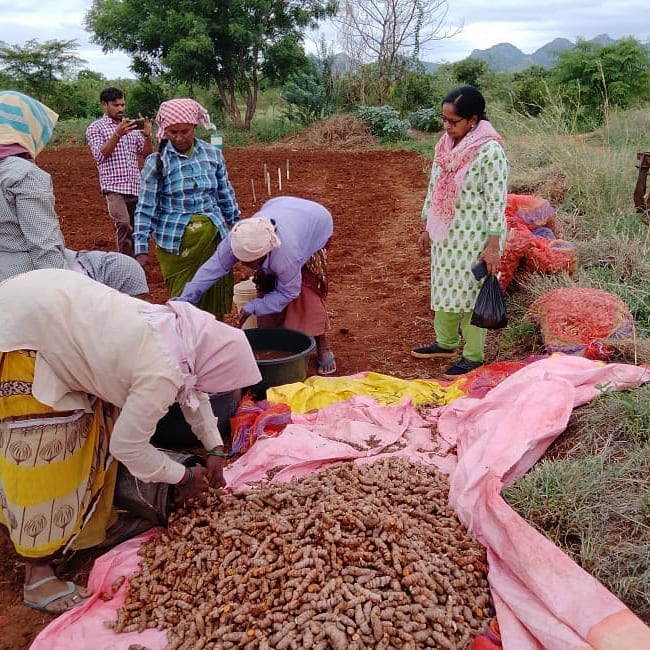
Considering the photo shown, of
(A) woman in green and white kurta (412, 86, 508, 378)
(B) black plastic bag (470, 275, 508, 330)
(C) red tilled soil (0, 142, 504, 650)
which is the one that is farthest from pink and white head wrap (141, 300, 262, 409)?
(A) woman in green and white kurta (412, 86, 508, 378)

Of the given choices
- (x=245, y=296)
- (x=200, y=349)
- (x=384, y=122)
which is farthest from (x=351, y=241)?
(x=384, y=122)

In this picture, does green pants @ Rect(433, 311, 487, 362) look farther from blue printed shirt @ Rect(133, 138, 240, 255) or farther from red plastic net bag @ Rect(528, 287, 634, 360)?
blue printed shirt @ Rect(133, 138, 240, 255)

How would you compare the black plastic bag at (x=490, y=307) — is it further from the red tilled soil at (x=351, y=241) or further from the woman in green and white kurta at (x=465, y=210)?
the red tilled soil at (x=351, y=241)

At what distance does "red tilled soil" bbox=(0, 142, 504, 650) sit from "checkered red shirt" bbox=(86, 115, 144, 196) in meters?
1.06

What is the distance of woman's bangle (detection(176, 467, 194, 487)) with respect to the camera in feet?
8.02

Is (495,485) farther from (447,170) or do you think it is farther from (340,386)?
(447,170)

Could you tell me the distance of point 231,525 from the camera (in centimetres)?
250

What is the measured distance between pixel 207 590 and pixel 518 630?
1.06 metres

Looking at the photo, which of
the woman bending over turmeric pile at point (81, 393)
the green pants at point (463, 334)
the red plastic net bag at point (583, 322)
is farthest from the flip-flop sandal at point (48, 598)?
the red plastic net bag at point (583, 322)

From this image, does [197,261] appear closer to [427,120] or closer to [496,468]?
[496,468]

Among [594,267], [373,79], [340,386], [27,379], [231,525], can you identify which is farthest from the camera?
[373,79]

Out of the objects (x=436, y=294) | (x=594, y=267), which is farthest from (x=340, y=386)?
(x=594, y=267)

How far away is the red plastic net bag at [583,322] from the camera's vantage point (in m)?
3.75

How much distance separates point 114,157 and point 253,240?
2712 mm
